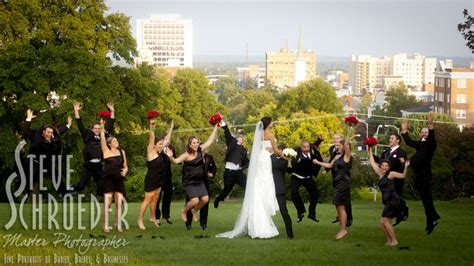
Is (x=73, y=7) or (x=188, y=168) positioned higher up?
(x=73, y=7)

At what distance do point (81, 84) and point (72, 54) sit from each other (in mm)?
1694

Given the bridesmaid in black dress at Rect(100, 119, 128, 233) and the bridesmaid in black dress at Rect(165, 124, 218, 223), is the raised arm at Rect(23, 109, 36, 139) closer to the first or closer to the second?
the bridesmaid in black dress at Rect(100, 119, 128, 233)

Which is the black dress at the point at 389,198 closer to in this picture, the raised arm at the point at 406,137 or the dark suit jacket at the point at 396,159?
the dark suit jacket at the point at 396,159

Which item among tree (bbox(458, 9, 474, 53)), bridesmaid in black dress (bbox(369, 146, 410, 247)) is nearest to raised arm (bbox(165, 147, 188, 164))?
Result: bridesmaid in black dress (bbox(369, 146, 410, 247))

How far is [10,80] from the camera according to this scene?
4881cm

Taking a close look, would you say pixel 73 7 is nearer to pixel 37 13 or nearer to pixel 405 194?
pixel 37 13

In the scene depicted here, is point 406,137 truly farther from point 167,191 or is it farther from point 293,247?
point 167,191

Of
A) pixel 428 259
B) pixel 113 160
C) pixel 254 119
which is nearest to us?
pixel 428 259

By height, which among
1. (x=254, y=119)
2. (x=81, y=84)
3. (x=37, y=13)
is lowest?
(x=254, y=119)

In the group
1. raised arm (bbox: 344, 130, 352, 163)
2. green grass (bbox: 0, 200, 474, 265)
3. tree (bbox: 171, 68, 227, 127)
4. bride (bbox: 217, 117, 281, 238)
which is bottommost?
tree (bbox: 171, 68, 227, 127)

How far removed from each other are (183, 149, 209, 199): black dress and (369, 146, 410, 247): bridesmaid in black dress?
3693 millimetres

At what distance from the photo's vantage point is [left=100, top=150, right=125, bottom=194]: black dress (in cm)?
2073

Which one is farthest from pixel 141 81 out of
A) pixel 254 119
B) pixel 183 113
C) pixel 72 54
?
pixel 254 119

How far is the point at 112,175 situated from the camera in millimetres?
20750
